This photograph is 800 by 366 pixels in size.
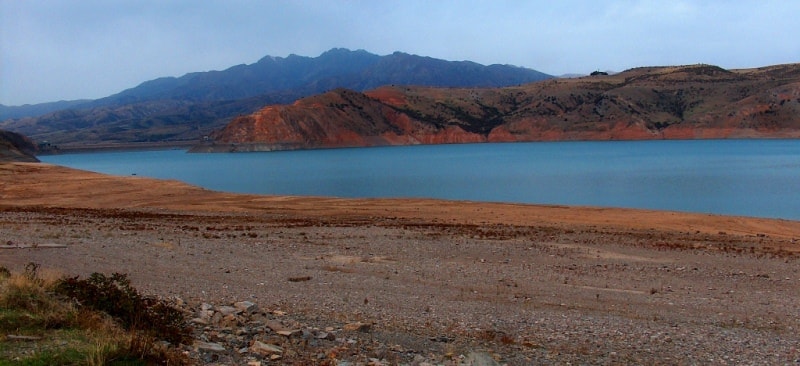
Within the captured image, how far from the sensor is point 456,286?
12250mm

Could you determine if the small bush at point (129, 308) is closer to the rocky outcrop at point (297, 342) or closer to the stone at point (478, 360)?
the rocky outcrop at point (297, 342)

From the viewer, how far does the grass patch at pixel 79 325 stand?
5.36m

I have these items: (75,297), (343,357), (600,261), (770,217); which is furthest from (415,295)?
(770,217)

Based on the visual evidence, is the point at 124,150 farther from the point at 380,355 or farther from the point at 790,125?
the point at 380,355

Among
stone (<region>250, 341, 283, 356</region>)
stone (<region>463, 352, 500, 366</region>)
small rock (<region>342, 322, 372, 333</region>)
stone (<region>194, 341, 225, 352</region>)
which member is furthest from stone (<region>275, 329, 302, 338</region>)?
stone (<region>463, 352, 500, 366</region>)

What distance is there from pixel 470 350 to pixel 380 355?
1134 millimetres

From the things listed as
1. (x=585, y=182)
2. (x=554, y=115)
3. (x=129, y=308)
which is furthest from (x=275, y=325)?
(x=554, y=115)

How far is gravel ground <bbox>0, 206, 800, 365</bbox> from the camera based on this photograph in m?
7.77

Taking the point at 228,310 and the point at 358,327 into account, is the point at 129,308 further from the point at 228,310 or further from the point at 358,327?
the point at 358,327

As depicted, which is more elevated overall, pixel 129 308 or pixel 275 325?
pixel 129 308

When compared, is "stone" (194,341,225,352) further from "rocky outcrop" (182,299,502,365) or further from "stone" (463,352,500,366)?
"stone" (463,352,500,366)

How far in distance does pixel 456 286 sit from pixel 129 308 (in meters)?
6.48

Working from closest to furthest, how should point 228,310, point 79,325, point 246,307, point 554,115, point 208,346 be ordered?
point 79,325 → point 208,346 → point 228,310 → point 246,307 → point 554,115

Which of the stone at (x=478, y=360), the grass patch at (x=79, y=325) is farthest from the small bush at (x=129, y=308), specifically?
the stone at (x=478, y=360)
